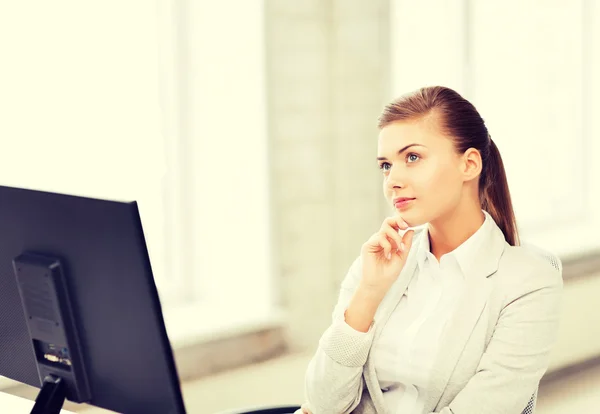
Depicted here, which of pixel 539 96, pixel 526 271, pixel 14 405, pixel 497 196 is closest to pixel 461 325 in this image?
pixel 526 271

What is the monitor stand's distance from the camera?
4.38 feet

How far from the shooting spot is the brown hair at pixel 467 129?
66.7 inches

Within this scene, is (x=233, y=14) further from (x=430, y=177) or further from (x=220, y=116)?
(x=430, y=177)

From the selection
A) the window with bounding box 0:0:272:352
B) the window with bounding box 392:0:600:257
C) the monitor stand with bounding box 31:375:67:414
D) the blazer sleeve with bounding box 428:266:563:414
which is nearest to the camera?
the monitor stand with bounding box 31:375:67:414

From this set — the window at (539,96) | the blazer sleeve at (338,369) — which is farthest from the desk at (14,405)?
the window at (539,96)

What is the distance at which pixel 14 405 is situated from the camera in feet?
5.68

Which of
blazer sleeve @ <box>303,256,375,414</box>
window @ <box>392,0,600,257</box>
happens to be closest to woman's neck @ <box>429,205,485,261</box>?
Result: blazer sleeve @ <box>303,256,375,414</box>

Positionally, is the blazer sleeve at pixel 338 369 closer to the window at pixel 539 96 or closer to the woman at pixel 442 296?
the woman at pixel 442 296

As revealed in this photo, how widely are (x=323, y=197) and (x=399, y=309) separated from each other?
1503mm

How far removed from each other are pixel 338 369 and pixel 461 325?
0.88ft

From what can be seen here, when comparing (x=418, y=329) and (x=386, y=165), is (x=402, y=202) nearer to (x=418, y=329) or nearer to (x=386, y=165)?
(x=386, y=165)

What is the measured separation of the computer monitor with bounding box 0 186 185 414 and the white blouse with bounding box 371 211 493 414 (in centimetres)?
64

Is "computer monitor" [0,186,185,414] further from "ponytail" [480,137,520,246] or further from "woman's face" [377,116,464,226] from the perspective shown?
"ponytail" [480,137,520,246]

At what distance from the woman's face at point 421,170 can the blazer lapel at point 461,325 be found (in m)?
0.15
